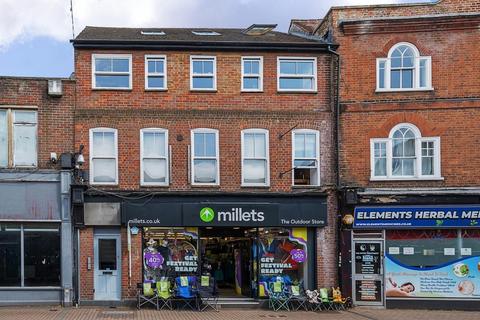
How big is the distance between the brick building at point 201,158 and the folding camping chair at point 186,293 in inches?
22.6

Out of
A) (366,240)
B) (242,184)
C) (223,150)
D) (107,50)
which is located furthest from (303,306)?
(107,50)

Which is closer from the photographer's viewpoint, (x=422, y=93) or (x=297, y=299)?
(x=297, y=299)

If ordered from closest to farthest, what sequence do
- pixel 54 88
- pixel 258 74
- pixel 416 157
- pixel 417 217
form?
1. pixel 54 88
2. pixel 417 217
3. pixel 416 157
4. pixel 258 74

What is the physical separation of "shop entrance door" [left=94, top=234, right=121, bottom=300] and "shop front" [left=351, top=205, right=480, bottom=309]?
698cm

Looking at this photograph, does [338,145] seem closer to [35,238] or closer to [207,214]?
[207,214]

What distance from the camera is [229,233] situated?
1816 cm

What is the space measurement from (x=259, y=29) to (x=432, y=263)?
9.12 metres

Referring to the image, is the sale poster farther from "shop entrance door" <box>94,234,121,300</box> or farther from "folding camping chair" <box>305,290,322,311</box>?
"shop entrance door" <box>94,234,121,300</box>

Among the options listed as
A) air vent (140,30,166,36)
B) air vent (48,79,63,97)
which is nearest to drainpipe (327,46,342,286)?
air vent (140,30,166,36)

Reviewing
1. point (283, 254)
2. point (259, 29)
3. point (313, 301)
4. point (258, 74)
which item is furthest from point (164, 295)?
point (259, 29)

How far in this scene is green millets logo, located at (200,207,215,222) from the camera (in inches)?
680

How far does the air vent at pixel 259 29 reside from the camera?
18.9 m

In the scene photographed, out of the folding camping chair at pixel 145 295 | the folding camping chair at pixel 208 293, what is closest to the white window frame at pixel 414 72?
the folding camping chair at pixel 208 293

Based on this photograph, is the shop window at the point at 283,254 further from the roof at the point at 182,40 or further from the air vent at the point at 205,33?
the air vent at the point at 205,33
